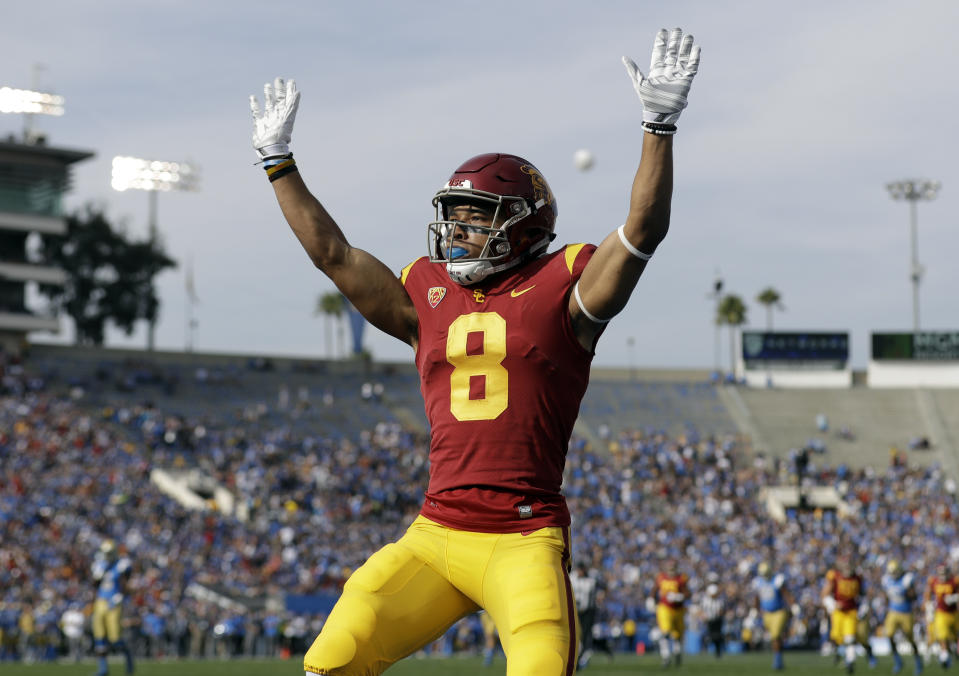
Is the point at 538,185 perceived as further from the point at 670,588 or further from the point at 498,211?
the point at 670,588

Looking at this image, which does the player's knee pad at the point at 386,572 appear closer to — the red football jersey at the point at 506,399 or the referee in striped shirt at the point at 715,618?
the red football jersey at the point at 506,399

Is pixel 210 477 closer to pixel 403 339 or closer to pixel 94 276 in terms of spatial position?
pixel 94 276

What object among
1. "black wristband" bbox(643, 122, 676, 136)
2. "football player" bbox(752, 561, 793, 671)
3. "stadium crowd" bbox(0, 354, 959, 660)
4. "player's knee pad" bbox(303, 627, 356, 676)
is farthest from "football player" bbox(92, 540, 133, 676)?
"black wristband" bbox(643, 122, 676, 136)

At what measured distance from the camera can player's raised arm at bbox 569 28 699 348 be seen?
14.2ft

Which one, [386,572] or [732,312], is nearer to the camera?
[386,572]

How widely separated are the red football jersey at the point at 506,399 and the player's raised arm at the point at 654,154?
14.5 inches

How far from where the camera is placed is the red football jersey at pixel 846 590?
18766mm

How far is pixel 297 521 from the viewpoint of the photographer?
3241cm

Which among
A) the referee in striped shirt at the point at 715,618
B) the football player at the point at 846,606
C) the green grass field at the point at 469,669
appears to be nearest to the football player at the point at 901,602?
the football player at the point at 846,606

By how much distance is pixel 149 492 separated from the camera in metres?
31.7

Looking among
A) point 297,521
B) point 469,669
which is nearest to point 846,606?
point 469,669

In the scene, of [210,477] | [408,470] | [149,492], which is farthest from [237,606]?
[408,470]

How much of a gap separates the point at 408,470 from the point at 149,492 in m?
8.72

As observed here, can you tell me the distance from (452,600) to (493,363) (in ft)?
2.92
